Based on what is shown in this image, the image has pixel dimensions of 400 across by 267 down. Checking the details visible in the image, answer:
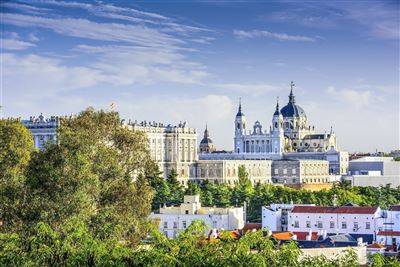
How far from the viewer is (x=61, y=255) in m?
23.4

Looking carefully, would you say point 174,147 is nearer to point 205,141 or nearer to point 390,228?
point 205,141

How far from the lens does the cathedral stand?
135 m

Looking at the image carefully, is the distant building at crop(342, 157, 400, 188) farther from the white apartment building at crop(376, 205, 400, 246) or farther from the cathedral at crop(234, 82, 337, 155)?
the white apartment building at crop(376, 205, 400, 246)

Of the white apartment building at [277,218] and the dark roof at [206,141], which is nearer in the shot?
the white apartment building at [277,218]

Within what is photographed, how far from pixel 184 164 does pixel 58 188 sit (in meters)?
84.7

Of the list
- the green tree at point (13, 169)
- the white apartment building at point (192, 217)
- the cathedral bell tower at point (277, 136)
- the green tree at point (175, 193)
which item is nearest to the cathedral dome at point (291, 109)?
the cathedral bell tower at point (277, 136)

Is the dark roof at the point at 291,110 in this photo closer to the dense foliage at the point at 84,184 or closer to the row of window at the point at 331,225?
the row of window at the point at 331,225

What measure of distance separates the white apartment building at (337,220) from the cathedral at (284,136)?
78.7 m

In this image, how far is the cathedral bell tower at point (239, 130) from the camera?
5389 inches

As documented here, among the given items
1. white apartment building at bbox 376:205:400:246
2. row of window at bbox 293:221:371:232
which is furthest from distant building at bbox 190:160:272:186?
white apartment building at bbox 376:205:400:246

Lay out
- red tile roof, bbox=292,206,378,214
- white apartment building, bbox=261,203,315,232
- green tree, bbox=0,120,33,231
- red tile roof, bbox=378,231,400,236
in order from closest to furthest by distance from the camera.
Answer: green tree, bbox=0,120,33,231 < red tile roof, bbox=378,231,400,236 < red tile roof, bbox=292,206,378,214 < white apartment building, bbox=261,203,315,232

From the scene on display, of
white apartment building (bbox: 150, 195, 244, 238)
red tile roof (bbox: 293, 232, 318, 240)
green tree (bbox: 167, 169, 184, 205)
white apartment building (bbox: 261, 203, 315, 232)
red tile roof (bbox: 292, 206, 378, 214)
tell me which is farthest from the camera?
green tree (bbox: 167, 169, 184, 205)

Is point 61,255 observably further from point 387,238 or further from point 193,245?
point 387,238

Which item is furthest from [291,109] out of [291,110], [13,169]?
[13,169]
